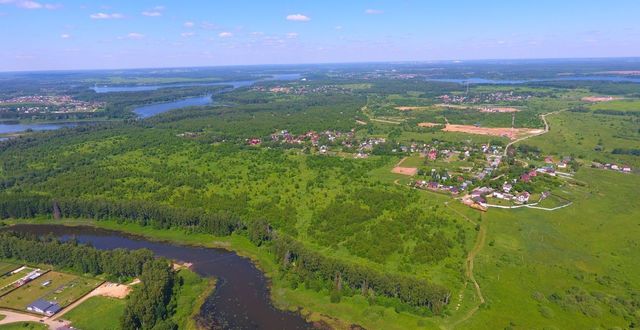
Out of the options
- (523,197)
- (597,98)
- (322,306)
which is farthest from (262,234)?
(597,98)

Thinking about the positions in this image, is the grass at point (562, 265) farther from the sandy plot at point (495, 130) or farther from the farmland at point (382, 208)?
the sandy plot at point (495, 130)

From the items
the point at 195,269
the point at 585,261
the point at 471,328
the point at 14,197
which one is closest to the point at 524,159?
the point at 585,261

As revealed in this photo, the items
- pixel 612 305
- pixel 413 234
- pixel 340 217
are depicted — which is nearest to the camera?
pixel 612 305

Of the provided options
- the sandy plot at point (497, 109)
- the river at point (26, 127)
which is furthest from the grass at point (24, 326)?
the sandy plot at point (497, 109)

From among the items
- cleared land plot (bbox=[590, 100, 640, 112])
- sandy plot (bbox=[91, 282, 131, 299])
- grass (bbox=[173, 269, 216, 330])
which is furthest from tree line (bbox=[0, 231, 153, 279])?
cleared land plot (bbox=[590, 100, 640, 112])

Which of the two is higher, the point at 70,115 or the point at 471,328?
the point at 70,115

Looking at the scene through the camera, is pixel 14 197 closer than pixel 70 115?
Yes

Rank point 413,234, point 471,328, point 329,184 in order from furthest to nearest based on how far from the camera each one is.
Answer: point 329,184 → point 413,234 → point 471,328

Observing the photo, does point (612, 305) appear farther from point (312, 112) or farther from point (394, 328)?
point (312, 112)
